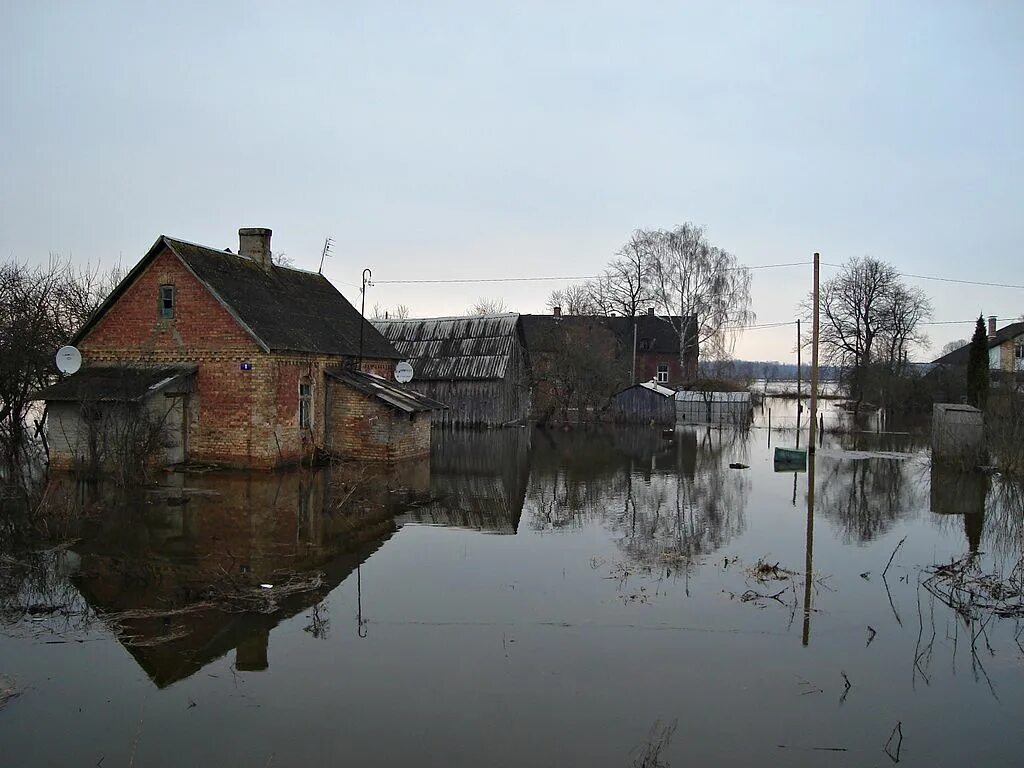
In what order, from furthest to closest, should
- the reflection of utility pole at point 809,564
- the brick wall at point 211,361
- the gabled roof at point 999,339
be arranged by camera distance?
the gabled roof at point 999,339 < the brick wall at point 211,361 < the reflection of utility pole at point 809,564

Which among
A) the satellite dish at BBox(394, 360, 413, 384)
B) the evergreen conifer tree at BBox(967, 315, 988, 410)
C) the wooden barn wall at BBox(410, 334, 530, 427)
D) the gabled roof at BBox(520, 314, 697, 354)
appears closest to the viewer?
the satellite dish at BBox(394, 360, 413, 384)

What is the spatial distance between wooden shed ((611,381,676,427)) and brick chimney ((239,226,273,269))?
77.9ft

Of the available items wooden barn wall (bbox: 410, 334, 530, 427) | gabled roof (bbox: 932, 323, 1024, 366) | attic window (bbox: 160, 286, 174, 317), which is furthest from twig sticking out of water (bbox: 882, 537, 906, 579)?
gabled roof (bbox: 932, 323, 1024, 366)

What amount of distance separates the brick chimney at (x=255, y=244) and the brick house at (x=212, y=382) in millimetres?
1509

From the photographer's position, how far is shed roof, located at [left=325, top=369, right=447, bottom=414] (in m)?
21.6

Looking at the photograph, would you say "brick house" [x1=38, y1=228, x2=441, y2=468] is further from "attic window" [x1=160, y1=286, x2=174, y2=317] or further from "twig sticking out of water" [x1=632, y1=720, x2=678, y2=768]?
"twig sticking out of water" [x1=632, y1=720, x2=678, y2=768]

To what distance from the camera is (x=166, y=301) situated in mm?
20297

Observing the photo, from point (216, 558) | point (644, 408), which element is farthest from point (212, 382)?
point (644, 408)

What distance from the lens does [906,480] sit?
67.6ft

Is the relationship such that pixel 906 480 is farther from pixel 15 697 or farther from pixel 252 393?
pixel 15 697

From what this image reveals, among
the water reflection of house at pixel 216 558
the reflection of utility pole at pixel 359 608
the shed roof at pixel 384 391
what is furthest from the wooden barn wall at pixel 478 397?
the reflection of utility pole at pixel 359 608

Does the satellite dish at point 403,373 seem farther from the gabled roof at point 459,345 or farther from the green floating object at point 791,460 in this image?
the gabled roof at point 459,345

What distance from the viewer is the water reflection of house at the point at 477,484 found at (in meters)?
14.4

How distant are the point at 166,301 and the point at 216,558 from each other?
1158cm
